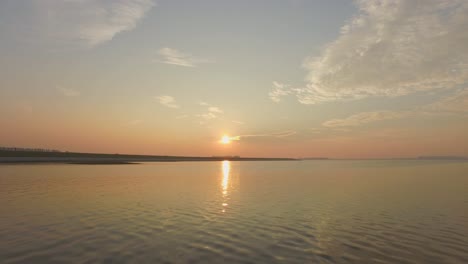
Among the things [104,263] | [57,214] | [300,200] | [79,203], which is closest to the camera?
[104,263]

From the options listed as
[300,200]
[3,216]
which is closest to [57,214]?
[3,216]

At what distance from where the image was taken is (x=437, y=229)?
2047cm

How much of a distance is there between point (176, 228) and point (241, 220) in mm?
5359

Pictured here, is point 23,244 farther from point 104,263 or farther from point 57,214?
point 57,214

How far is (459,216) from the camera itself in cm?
2503

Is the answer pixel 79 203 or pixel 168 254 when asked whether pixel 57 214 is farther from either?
pixel 168 254

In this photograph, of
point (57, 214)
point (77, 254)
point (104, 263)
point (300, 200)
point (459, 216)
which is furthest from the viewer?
point (300, 200)

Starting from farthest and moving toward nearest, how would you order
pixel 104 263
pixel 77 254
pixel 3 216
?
pixel 3 216
pixel 77 254
pixel 104 263

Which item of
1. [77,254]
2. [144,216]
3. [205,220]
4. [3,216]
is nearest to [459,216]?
[205,220]

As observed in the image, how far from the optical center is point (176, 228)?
774 inches

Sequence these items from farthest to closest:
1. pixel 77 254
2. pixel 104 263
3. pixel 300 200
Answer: pixel 300 200 → pixel 77 254 → pixel 104 263

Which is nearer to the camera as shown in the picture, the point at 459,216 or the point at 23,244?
the point at 23,244

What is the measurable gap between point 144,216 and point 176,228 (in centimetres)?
488

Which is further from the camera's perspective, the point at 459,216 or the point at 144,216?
the point at 459,216
